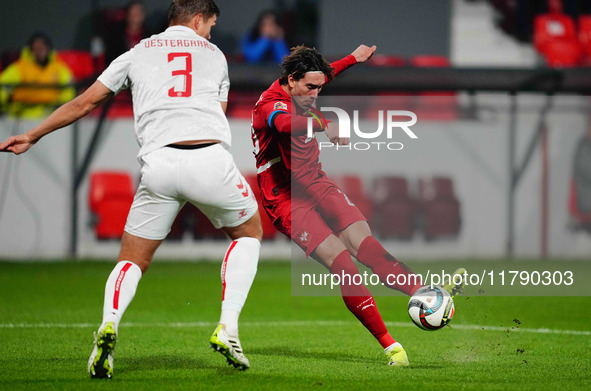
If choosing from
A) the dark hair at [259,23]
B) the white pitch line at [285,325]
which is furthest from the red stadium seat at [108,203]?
the white pitch line at [285,325]

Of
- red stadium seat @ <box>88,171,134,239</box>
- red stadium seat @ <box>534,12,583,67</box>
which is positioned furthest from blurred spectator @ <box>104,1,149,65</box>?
red stadium seat @ <box>534,12,583,67</box>

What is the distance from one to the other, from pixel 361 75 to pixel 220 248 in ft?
10.6

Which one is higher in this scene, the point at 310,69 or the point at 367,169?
the point at 310,69

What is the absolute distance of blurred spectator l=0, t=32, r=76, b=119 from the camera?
41.8ft

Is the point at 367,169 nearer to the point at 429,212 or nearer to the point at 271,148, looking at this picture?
the point at 429,212

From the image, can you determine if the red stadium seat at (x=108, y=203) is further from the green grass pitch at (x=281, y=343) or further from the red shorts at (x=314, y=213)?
the red shorts at (x=314, y=213)

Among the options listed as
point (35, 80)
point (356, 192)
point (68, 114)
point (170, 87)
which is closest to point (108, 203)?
point (35, 80)

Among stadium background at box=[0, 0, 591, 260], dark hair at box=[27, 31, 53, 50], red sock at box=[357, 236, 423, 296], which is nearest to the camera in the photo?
red sock at box=[357, 236, 423, 296]

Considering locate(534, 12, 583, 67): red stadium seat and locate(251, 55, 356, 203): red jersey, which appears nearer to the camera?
locate(251, 55, 356, 203): red jersey

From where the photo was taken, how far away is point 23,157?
12.6 m

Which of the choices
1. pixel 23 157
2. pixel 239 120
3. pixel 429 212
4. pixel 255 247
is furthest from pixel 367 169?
pixel 255 247

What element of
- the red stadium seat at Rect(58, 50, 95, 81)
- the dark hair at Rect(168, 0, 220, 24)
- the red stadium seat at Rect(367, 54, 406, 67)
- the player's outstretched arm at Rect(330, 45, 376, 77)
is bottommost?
the red stadium seat at Rect(367, 54, 406, 67)

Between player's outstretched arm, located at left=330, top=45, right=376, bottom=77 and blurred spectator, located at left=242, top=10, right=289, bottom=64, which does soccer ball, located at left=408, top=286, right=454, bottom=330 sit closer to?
player's outstretched arm, located at left=330, top=45, right=376, bottom=77

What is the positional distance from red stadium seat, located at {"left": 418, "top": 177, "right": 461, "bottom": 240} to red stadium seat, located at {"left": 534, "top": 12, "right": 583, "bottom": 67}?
3.31 m
